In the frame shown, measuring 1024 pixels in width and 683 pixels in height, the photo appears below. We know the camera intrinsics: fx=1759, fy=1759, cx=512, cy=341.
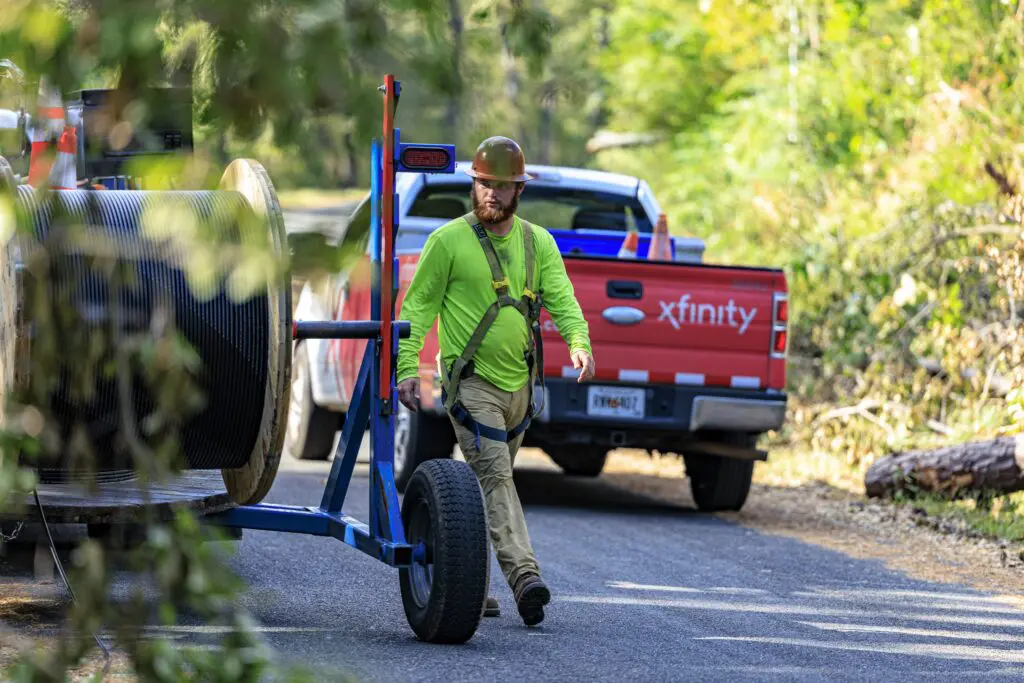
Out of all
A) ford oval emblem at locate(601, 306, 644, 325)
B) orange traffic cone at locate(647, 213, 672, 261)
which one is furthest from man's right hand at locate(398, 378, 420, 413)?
orange traffic cone at locate(647, 213, 672, 261)

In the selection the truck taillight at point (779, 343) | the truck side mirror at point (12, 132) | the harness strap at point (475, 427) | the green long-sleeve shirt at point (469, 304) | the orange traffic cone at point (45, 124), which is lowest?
the harness strap at point (475, 427)

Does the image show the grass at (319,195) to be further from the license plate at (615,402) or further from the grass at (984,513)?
the grass at (984,513)

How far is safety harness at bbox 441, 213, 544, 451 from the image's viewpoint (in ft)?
24.8

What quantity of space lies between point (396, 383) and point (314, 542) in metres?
2.72

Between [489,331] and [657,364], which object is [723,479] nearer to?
[657,364]

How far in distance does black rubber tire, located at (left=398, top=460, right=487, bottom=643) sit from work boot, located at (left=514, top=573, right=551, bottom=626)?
0.38m

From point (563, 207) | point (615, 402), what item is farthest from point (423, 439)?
point (563, 207)

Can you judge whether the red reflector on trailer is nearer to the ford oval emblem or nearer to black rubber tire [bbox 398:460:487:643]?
black rubber tire [bbox 398:460:487:643]

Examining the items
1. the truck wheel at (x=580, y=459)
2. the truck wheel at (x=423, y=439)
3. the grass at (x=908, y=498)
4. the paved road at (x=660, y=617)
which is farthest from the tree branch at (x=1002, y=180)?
the truck wheel at (x=423, y=439)

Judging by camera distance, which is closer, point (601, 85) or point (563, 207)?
point (563, 207)

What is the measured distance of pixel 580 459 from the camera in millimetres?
13531

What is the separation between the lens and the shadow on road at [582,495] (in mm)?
12141

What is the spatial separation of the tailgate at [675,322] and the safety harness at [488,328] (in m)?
3.34

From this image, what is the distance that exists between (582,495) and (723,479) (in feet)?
4.08
